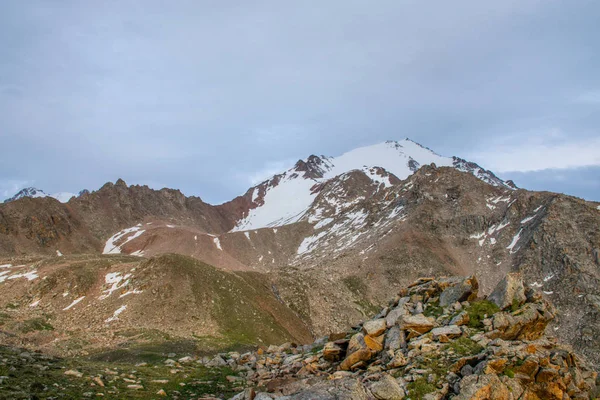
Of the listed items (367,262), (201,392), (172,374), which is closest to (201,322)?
(172,374)

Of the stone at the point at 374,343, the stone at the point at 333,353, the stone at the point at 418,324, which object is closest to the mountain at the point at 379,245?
the stone at the point at 333,353

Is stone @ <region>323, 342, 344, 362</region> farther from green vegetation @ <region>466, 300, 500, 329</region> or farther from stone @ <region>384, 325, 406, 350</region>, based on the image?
green vegetation @ <region>466, 300, 500, 329</region>

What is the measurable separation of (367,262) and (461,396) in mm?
98778

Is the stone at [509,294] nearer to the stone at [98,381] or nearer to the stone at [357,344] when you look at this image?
the stone at [357,344]

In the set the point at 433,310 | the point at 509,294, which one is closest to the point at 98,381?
the point at 433,310

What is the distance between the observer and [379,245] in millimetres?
120500

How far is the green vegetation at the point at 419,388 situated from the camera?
12.9 meters

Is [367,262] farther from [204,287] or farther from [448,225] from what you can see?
[204,287]

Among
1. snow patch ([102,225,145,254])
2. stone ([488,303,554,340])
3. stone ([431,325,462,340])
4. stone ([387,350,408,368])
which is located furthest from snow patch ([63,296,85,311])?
snow patch ([102,225,145,254])

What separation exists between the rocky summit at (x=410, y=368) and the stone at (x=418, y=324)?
0.15ft

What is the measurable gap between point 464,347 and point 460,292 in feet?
18.8

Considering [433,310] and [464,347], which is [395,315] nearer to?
[433,310]

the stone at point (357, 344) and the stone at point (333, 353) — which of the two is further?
the stone at point (333, 353)

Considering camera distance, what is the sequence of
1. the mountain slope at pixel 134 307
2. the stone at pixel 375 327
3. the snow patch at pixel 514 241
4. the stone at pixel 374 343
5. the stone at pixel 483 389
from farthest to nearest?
1. the snow patch at pixel 514 241
2. the mountain slope at pixel 134 307
3. the stone at pixel 375 327
4. the stone at pixel 374 343
5. the stone at pixel 483 389
